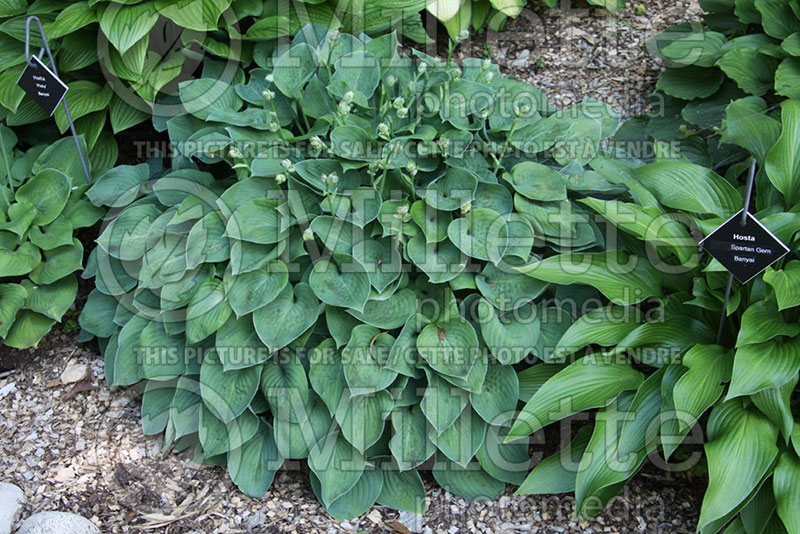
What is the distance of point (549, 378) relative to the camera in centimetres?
258

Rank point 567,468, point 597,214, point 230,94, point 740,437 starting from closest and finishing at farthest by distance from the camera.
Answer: point 740,437, point 567,468, point 597,214, point 230,94

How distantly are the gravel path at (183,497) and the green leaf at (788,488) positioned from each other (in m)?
0.43

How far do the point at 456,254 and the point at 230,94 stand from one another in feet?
4.01

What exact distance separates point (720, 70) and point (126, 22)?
271 cm

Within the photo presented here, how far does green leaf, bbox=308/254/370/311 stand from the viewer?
2.54 m

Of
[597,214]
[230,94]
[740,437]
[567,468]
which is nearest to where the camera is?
[740,437]

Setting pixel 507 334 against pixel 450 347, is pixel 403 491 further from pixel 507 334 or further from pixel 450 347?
pixel 507 334

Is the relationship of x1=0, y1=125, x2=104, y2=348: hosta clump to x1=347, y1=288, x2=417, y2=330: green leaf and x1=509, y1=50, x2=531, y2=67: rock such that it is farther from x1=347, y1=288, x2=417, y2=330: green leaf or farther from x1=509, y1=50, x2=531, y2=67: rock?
x1=509, y1=50, x2=531, y2=67: rock

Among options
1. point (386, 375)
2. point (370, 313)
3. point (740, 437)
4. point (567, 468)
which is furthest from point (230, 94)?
point (740, 437)

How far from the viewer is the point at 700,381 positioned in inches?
91.3

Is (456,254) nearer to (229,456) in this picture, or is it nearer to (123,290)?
(229,456)

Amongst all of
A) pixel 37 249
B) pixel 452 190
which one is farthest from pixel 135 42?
pixel 452 190

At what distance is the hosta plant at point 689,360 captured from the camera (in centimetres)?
222

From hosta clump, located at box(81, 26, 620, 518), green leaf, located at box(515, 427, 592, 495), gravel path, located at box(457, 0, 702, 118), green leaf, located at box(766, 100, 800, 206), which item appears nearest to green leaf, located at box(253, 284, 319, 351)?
hosta clump, located at box(81, 26, 620, 518)
